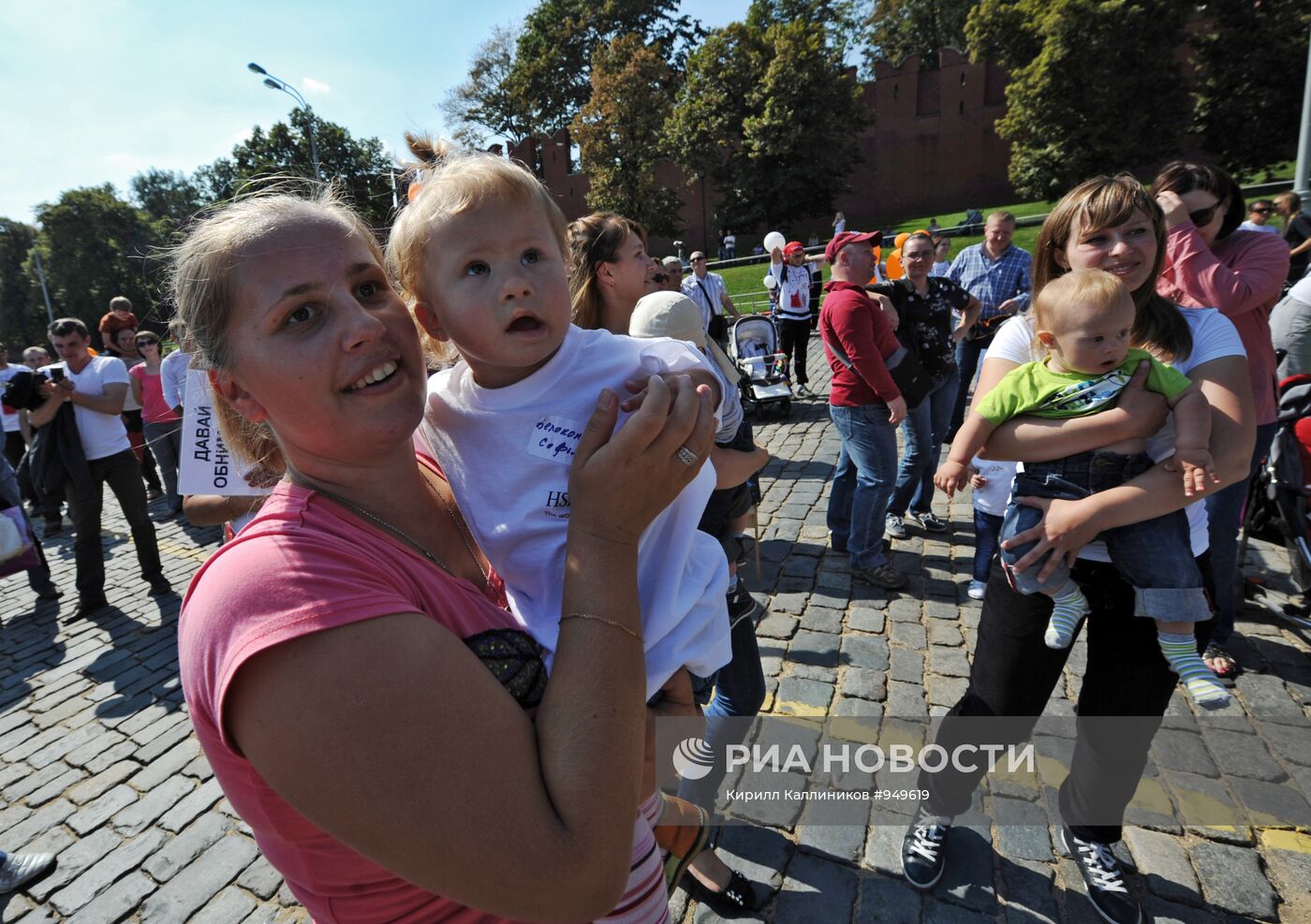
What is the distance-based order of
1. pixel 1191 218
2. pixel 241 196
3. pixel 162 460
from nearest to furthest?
pixel 241 196
pixel 1191 218
pixel 162 460

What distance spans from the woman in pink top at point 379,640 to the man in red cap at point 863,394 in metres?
3.61

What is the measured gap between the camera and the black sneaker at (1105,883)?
2.26 m

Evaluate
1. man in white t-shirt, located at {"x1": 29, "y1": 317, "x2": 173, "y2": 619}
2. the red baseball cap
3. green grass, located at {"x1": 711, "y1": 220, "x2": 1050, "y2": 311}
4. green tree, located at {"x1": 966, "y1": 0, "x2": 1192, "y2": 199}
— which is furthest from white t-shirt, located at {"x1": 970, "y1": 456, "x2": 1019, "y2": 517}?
green tree, located at {"x1": 966, "y1": 0, "x2": 1192, "y2": 199}

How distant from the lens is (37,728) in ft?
14.1

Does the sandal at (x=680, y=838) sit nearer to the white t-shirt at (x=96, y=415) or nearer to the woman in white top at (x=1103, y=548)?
the woman in white top at (x=1103, y=548)

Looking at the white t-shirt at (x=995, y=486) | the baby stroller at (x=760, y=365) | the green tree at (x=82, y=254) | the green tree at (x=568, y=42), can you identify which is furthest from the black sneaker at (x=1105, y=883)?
the green tree at (x=82, y=254)

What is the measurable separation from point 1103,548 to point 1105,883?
116cm

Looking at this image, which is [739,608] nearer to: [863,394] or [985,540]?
[985,540]

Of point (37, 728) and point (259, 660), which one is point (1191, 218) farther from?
point (37, 728)

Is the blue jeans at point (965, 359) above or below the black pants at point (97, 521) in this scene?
above

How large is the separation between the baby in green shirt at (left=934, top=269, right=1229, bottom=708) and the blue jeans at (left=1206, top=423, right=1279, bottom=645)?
1749 millimetres

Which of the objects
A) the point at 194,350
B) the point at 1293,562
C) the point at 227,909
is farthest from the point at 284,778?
the point at 1293,562

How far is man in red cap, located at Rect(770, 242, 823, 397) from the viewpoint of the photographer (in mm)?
10523

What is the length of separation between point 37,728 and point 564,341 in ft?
16.3
